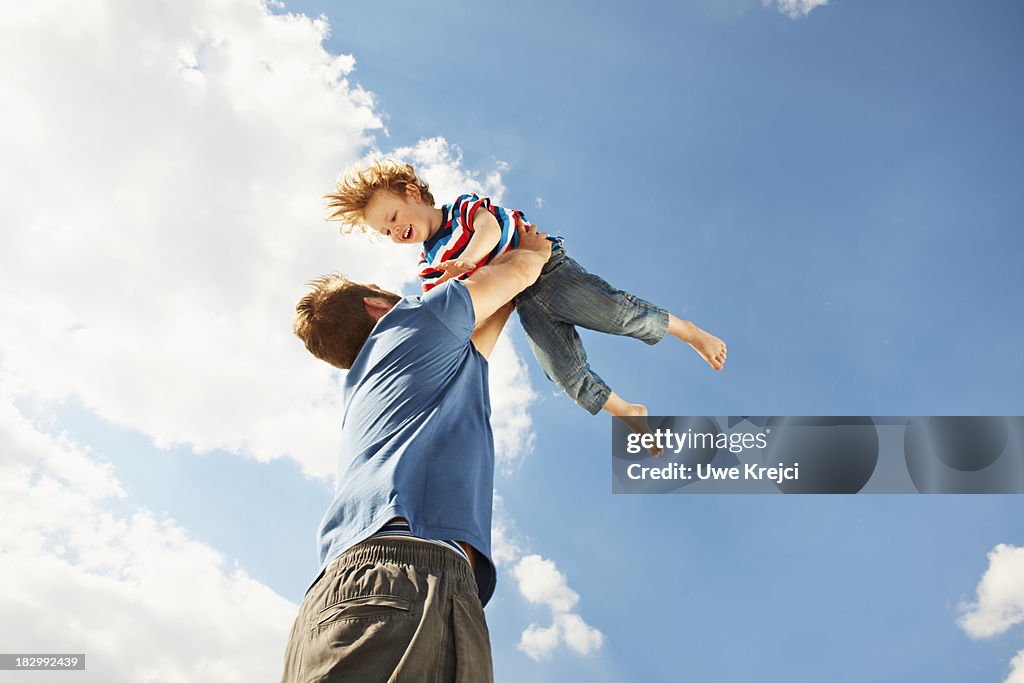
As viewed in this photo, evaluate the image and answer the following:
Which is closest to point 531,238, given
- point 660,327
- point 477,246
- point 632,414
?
point 477,246

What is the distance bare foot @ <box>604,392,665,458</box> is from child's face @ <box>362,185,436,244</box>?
51.3 inches

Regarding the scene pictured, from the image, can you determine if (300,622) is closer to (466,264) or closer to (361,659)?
(361,659)

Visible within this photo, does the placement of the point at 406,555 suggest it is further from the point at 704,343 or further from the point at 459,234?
the point at 704,343

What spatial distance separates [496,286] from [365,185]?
1.71 metres

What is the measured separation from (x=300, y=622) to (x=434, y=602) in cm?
34

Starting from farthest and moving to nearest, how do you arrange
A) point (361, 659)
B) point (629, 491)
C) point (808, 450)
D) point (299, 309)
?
point (808, 450), point (629, 491), point (299, 309), point (361, 659)

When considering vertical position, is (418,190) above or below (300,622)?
above

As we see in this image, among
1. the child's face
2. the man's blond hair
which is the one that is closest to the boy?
the child's face

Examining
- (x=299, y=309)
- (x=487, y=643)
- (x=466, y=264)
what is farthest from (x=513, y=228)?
(x=487, y=643)

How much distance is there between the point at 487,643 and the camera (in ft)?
5.64

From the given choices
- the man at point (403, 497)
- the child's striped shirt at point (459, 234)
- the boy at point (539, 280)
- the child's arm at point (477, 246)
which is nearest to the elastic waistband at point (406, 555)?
the man at point (403, 497)

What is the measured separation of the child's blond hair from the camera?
152 inches

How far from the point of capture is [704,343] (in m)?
4.20

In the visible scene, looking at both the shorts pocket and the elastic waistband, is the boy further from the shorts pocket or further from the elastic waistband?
the shorts pocket
